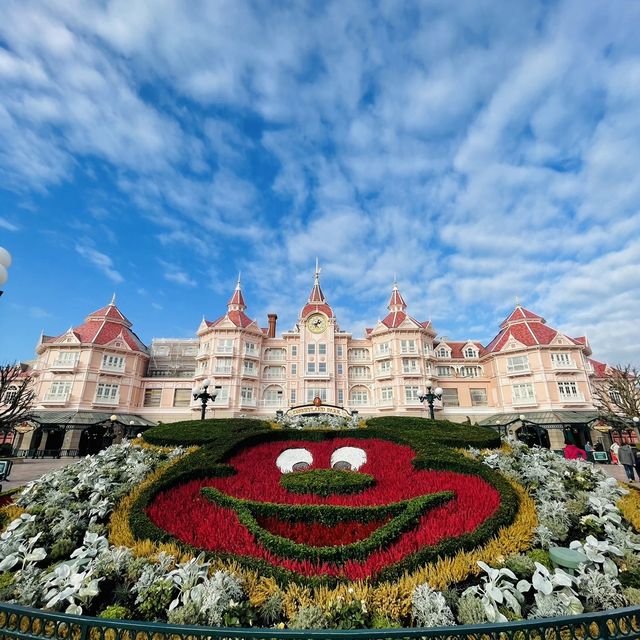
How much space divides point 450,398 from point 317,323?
17.2 metres

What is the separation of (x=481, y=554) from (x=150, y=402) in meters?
41.1

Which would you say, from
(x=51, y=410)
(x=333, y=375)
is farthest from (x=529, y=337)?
(x=51, y=410)

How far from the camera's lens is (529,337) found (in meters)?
37.0

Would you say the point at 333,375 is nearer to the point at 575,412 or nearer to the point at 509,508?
the point at 575,412

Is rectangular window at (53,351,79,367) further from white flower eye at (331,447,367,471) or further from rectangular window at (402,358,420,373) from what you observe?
white flower eye at (331,447,367,471)

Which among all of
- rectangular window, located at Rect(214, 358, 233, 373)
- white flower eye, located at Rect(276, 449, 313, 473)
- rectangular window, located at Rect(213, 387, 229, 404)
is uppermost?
rectangular window, located at Rect(214, 358, 233, 373)

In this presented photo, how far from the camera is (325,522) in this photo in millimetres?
6562

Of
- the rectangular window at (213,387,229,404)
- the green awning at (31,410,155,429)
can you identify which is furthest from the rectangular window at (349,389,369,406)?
the green awning at (31,410,155,429)

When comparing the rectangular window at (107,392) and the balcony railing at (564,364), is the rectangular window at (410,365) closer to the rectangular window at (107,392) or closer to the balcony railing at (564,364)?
the balcony railing at (564,364)

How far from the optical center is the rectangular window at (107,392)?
36.1 meters

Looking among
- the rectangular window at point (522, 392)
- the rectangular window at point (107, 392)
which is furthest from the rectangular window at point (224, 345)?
the rectangular window at point (522, 392)

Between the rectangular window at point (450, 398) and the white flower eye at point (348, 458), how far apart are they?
30920 mm

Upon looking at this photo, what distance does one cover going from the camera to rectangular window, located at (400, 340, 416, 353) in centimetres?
3900

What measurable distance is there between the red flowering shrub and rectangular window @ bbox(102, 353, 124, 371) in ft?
111
